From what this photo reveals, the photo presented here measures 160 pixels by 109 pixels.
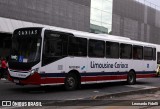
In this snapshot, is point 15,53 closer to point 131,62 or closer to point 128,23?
point 131,62

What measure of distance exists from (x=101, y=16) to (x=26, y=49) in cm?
3374

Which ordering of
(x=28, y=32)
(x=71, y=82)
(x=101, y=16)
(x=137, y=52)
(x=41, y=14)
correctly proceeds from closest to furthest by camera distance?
1. (x=28, y=32)
2. (x=71, y=82)
3. (x=137, y=52)
4. (x=41, y=14)
5. (x=101, y=16)

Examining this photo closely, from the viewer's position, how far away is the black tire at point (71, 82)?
16.8 m

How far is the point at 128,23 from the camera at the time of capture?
54.9 meters

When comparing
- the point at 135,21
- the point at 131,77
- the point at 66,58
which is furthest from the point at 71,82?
the point at 135,21

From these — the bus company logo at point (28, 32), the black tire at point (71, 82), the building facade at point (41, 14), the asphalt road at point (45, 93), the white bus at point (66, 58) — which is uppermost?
the building facade at point (41, 14)

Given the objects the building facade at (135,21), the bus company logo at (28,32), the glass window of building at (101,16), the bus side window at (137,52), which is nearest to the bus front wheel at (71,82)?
the bus company logo at (28,32)

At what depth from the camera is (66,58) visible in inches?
655

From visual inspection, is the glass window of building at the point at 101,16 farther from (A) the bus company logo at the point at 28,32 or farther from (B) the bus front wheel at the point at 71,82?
(A) the bus company logo at the point at 28,32

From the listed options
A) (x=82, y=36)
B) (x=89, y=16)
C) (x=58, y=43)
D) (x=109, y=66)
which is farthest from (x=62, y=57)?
(x=89, y=16)

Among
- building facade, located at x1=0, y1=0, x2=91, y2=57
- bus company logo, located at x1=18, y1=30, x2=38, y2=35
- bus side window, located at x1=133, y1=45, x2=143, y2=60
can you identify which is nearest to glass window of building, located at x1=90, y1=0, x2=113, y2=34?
building facade, located at x1=0, y1=0, x2=91, y2=57

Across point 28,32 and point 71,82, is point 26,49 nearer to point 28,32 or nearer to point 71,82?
point 28,32

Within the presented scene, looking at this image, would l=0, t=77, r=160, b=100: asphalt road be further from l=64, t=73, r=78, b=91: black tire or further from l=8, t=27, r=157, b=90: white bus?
l=8, t=27, r=157, b=90: white bus

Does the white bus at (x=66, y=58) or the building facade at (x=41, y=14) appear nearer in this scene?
the white bus at (x=66, y=58)
